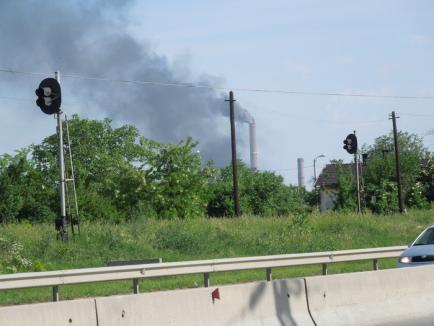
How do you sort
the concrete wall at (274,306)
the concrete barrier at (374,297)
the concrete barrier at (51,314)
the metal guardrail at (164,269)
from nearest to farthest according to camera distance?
the concrete barrier at (51,314) → the concrete wall at (274,306) → the concrete barrier at (374,297) → the metal guardrail at (164,269)

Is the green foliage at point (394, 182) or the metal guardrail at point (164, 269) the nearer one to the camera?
the metal guardrail at point (164, 269)

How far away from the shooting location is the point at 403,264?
1850 centimetres

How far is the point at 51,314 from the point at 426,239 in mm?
11306

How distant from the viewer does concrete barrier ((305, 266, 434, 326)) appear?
13609 mm

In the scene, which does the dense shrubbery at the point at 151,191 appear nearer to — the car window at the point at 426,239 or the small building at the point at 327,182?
the small building at the point at 327,182

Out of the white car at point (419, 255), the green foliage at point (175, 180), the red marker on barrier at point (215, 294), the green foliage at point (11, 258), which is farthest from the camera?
the green foliage at point (175, 180)

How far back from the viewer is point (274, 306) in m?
12.9

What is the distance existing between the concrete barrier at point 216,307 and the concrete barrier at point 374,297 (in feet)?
1.28

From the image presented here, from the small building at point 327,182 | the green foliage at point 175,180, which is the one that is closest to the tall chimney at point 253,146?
the small building at point 327,182

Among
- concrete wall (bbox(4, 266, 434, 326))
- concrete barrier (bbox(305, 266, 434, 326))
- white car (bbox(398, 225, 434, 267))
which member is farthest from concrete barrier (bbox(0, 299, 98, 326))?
white car (bbox(398, 225, 434, 267))

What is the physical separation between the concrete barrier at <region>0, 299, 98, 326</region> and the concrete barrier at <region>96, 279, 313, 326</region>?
0.18 meters

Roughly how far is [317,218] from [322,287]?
24844mm

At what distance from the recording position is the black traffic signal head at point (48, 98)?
2508cm

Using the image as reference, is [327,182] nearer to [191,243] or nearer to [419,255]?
[191,243]
